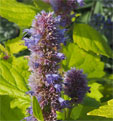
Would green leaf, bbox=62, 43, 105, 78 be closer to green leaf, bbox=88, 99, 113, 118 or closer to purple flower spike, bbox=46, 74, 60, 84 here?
purple flower spike, bbox=46, 74, 60, 84

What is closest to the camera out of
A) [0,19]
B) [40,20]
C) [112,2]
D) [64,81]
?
[40,20]

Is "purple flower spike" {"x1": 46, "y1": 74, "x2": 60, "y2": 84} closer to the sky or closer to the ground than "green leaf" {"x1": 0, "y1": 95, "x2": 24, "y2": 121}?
closer to the sky

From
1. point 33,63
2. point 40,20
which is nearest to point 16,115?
point 33,63

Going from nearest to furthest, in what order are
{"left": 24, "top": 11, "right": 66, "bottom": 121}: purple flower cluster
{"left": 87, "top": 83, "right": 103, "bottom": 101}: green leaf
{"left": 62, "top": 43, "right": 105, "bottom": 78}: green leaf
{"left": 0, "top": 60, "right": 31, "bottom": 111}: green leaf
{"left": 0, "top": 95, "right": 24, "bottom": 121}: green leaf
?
{"left": 24, "top": 11, "right": 66, "bottom": 121}: purple flower cluster
{"left": 0, "top": 60, "right": 31, "bottom": 111}: green leaf
{"left": 0, "top": 95, "right": 24, "bottom": 121}: green leaf
{"left": 87, "top": 83, "right": 103, "bottom": 101}: green leaf
{"left": 62, "top": 43, "right": 105, "bottom": 78}: green leaf

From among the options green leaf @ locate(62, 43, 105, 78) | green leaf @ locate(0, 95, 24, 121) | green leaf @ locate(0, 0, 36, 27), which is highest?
green leaf @ locate(0, 0, 36, 27)

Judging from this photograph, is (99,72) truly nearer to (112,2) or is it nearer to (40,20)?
(40,20)

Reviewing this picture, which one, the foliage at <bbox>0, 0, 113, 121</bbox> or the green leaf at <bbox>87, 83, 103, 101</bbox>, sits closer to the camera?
the foliage at <bbox>0, 0, 113, 121</bbox>

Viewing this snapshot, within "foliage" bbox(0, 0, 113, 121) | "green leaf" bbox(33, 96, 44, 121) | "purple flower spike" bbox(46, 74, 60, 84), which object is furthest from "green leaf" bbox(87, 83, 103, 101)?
"green leaf" bbox(33, 96, 44, 121)

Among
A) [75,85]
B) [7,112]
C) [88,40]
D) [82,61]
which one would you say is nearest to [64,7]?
[88,40]
